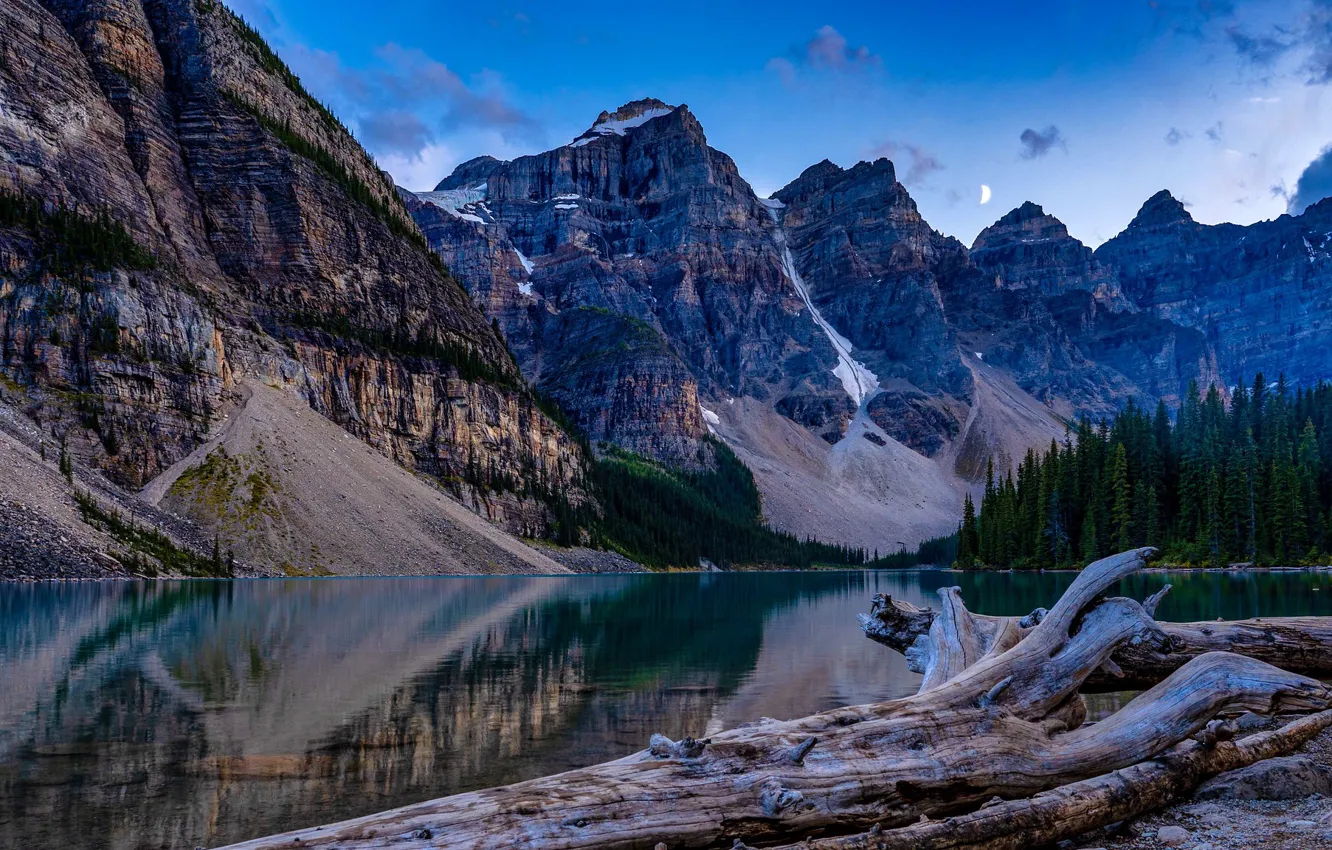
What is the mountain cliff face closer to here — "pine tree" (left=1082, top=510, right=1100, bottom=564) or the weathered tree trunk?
"pine tree" (left=1082, top=510, right=1100, bottom=564)

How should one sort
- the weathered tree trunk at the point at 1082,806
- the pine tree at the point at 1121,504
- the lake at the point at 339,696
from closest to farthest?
the weathered tree trunk at the point at 1082,806 < the lake at the point at 339,696 < the pine tree at the point at 1121,504

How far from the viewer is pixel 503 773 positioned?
1555 cm

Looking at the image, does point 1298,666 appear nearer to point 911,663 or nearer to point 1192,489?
point 911,663

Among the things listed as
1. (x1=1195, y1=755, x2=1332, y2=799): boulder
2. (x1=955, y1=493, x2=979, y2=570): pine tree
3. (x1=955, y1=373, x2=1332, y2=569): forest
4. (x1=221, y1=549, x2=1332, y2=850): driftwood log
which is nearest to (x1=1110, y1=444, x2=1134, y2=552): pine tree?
(x1=955, y1=373, x2=1332, y2=569): forest

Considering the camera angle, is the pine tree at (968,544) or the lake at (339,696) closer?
the lake at (339,696)

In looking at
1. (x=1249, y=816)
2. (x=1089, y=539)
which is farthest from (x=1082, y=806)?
(x=1089, y=539)

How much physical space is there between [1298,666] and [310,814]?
1626 centimetres

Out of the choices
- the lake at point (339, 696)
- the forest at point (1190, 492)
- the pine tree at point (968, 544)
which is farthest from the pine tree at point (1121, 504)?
the lake at point (339, 696)

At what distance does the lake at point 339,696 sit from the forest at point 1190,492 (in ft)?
131

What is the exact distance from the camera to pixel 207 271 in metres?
130

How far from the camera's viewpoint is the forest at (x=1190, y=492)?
84.9 m

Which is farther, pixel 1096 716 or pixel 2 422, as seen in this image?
pixel 2 422

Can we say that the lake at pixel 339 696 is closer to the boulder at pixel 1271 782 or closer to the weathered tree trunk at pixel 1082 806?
the weathered tree trunk at pixel 1082 806

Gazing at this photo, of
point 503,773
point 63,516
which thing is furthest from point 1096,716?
point 63,516
